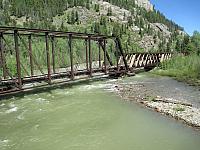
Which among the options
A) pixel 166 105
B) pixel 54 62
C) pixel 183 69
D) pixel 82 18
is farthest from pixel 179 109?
pixel 82 18

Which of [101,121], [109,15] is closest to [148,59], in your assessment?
[101,121]

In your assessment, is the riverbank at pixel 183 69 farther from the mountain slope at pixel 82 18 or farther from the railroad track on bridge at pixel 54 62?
the mountain slope at pixel 82 18

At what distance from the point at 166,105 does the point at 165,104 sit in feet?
1.13

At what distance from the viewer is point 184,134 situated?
13.0 metres

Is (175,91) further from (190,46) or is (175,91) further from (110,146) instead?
(190,46)

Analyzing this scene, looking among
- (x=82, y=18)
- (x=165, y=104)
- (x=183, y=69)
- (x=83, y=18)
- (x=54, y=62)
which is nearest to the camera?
(x=165, y=104)

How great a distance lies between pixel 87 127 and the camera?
46.0 ft

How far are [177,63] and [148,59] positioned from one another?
4.80 meters

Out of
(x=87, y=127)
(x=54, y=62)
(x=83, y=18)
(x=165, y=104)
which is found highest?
(x=83, y=18)

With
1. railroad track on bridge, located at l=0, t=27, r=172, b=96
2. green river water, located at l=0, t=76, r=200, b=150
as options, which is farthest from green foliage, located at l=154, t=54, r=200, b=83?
green river water, located at l=0, t=76, r=200, b=150

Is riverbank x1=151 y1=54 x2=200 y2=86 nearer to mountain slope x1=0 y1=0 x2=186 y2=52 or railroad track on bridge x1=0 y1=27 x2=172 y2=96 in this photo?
railroad track on bridge x1=0 y1=27 x2=172 y2=96

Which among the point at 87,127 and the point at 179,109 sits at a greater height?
the point at 179,109

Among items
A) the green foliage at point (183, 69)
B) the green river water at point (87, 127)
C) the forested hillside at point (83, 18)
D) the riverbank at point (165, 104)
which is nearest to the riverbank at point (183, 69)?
the green foliage at point (183, 69)

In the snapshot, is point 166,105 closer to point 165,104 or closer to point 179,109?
point 165,104
